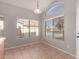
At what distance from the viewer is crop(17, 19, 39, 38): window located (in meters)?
6.53

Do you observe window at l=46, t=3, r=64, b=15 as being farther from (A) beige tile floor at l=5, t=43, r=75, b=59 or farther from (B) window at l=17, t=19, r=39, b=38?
(A) beige tile floor at l=5, t=43, r=75, b=59

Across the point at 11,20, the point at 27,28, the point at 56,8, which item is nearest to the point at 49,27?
the point at 56,8

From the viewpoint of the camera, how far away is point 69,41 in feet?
14.6

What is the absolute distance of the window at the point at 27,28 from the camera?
21.4 feet

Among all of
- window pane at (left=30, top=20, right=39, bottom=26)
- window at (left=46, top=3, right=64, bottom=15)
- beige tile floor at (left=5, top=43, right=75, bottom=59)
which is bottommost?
beige tile floor at (left=5, top=43, right=75, bottom=59)

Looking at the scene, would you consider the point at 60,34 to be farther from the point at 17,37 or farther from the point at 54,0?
the point at 17,37

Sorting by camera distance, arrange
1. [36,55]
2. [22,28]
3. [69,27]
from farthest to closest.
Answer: [22,28], [69,27], [36,55]

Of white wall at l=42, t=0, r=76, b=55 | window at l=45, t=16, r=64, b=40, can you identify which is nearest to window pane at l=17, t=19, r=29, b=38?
window at l=45, t=16, r=64, b=40

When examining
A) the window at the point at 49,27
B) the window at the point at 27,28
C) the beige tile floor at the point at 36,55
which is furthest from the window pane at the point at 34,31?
the beige tile floor at the point at 36,55

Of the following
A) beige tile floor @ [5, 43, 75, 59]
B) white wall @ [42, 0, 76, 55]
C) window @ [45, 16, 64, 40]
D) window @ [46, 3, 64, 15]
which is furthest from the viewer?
window @ [46, 3, 64, 15]

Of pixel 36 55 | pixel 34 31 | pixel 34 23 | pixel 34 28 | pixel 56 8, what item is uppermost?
pixel 56 8

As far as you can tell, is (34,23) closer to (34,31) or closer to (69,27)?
(34,31)

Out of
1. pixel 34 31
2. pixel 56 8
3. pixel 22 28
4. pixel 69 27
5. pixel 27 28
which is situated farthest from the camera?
pixel 34 31

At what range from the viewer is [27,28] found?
7.17m
